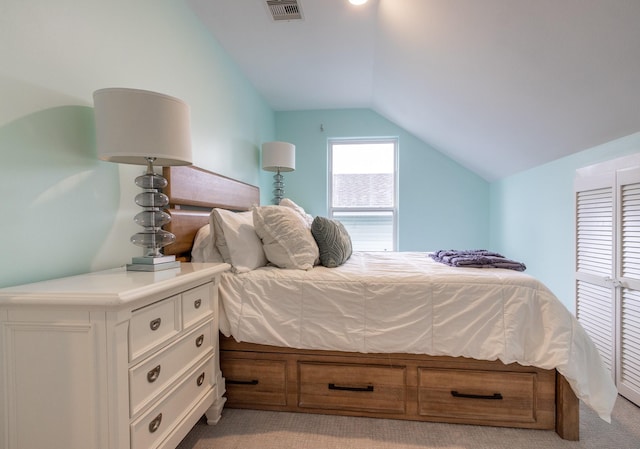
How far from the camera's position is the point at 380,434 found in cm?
157

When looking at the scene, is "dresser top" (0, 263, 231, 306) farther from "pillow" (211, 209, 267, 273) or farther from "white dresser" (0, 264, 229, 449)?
"pillow" (211, 209, 267, 273)

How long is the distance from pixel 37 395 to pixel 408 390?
1527 millimetres

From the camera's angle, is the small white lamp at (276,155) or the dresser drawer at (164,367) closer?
the dresser drawer at (164,367)

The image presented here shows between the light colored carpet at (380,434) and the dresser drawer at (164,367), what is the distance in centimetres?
44

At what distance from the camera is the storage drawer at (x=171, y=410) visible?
3.51ft

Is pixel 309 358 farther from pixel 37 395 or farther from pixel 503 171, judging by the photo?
pixel 503 171

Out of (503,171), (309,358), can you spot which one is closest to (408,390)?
(309,358)

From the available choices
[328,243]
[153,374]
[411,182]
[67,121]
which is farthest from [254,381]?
[411,182]

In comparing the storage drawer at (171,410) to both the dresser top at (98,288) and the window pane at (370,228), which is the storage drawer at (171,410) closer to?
the dresser top at (98,288)

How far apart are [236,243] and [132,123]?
2.71 feet

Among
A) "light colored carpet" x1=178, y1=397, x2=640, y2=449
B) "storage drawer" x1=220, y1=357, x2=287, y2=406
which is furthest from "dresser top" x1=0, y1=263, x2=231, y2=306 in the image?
"light colored carpet" x1=178, y1=397, x2=640, y2=449

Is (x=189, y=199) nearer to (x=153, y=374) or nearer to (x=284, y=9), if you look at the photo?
(x=153, y=374)

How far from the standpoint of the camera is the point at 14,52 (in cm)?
108

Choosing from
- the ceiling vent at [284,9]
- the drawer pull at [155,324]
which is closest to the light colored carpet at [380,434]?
the drawer pull at [155,324]
